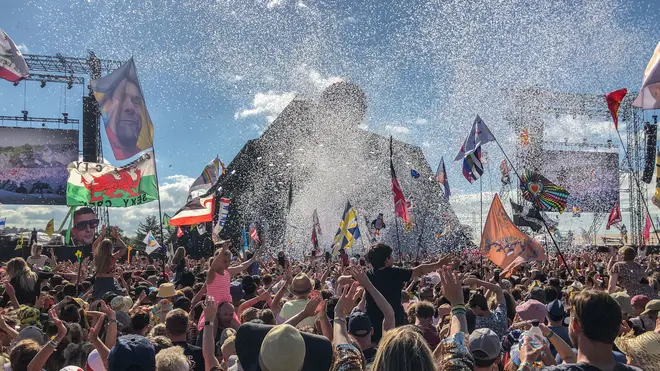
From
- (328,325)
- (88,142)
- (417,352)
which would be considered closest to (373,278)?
(328,325)

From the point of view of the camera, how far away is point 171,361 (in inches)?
118

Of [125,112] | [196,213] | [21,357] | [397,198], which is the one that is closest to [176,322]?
[21,357]

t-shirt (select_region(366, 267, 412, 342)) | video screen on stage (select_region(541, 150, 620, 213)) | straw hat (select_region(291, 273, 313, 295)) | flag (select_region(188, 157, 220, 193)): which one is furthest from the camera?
video screen on stage (select_region(541, 150, 620, 213))

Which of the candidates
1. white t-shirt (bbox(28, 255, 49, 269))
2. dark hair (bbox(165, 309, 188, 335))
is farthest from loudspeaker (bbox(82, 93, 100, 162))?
dark hair (bbox(165, 309, 188, 335))

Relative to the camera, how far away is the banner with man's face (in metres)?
10.3

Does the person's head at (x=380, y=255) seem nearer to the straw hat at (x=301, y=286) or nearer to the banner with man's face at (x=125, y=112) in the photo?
the straw hat at (x=301, y=286)

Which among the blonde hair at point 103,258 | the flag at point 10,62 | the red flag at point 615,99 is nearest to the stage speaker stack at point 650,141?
the red flag at point 615,99

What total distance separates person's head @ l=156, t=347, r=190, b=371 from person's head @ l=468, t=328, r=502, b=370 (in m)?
1.62

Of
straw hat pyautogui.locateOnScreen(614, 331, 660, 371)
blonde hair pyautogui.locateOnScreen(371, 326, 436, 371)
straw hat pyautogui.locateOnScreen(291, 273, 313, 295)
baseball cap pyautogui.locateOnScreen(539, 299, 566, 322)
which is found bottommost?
baseball cap pyautogui.locateOnScreen(539, 299, 566, 322)

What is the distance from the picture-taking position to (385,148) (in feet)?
143

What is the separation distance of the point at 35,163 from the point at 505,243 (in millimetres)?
38063

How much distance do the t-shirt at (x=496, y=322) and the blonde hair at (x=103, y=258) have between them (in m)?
4.52

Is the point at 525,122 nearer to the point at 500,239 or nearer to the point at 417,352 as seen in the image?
the point at 500,239

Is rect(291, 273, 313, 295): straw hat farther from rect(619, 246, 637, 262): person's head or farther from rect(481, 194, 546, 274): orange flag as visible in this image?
rect(481, 194, 546, 274): orange flag
